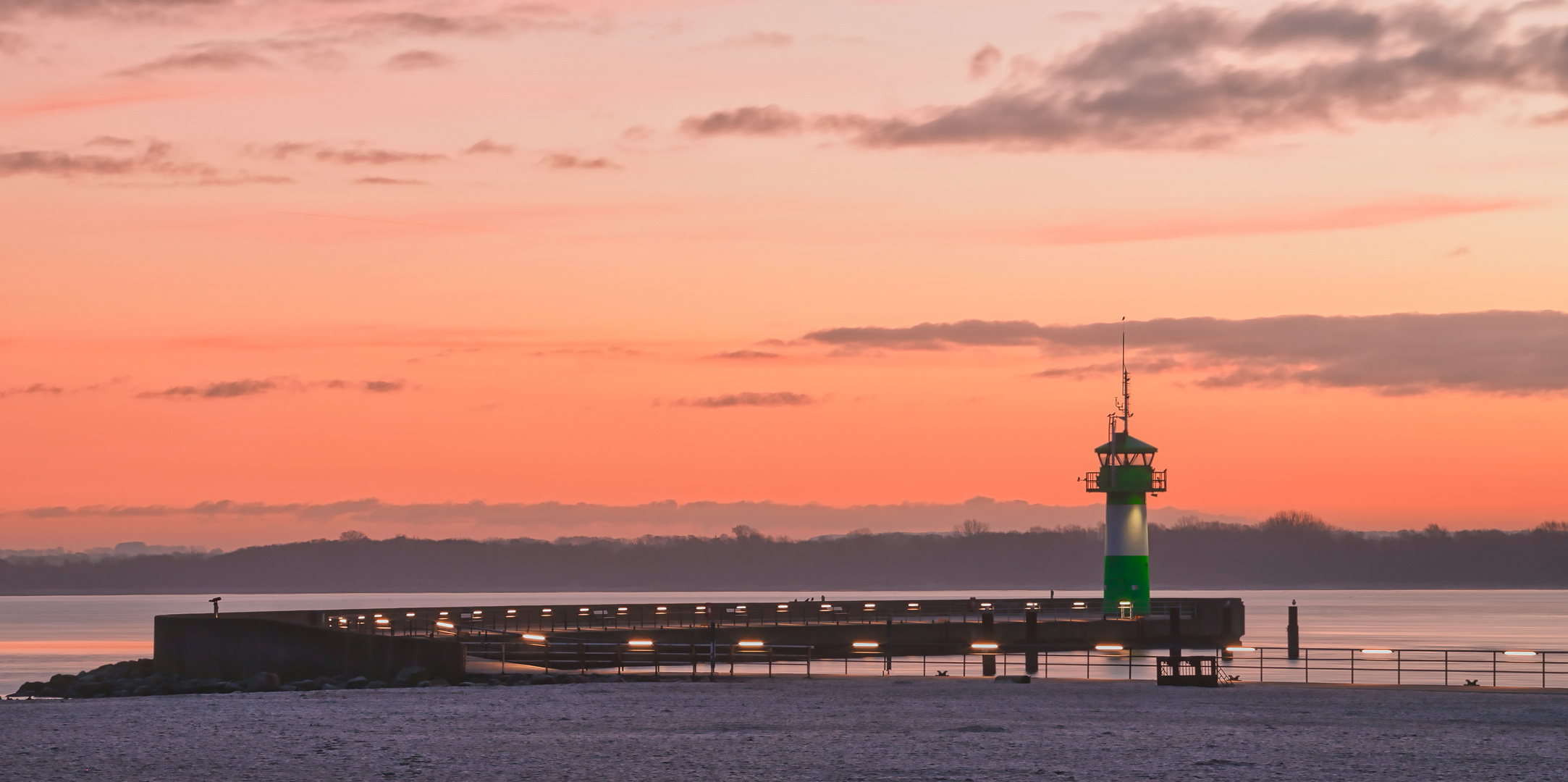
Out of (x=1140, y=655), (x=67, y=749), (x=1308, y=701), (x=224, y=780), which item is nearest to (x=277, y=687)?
(x=67, y=749)

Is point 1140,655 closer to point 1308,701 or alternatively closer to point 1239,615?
point 1239,615

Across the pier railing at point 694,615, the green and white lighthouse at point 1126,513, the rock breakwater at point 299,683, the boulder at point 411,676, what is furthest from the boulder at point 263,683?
the green and white lighthouse at point 1126,513

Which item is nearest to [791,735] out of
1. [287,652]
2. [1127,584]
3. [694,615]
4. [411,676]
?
[411,676]

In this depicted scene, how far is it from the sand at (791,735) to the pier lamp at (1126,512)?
4000 centimetres

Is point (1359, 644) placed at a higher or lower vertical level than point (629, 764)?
lower

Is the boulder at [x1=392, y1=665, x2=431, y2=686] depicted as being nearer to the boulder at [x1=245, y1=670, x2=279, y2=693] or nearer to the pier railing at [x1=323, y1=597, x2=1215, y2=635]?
the boulder at [x1=245, y1=670, x2=279, y2=693]

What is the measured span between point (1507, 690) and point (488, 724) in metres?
23.5

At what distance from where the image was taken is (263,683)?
37.8m

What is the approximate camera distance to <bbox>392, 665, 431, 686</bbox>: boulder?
38312mm

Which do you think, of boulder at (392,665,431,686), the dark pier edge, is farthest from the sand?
the dark pier edge

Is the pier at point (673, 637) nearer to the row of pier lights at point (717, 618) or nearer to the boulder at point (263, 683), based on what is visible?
the row of pier lights at point (717, 618)

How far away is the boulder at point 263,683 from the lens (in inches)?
1487

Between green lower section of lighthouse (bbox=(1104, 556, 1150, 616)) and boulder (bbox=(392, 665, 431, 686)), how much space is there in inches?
1812

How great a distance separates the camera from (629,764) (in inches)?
859
